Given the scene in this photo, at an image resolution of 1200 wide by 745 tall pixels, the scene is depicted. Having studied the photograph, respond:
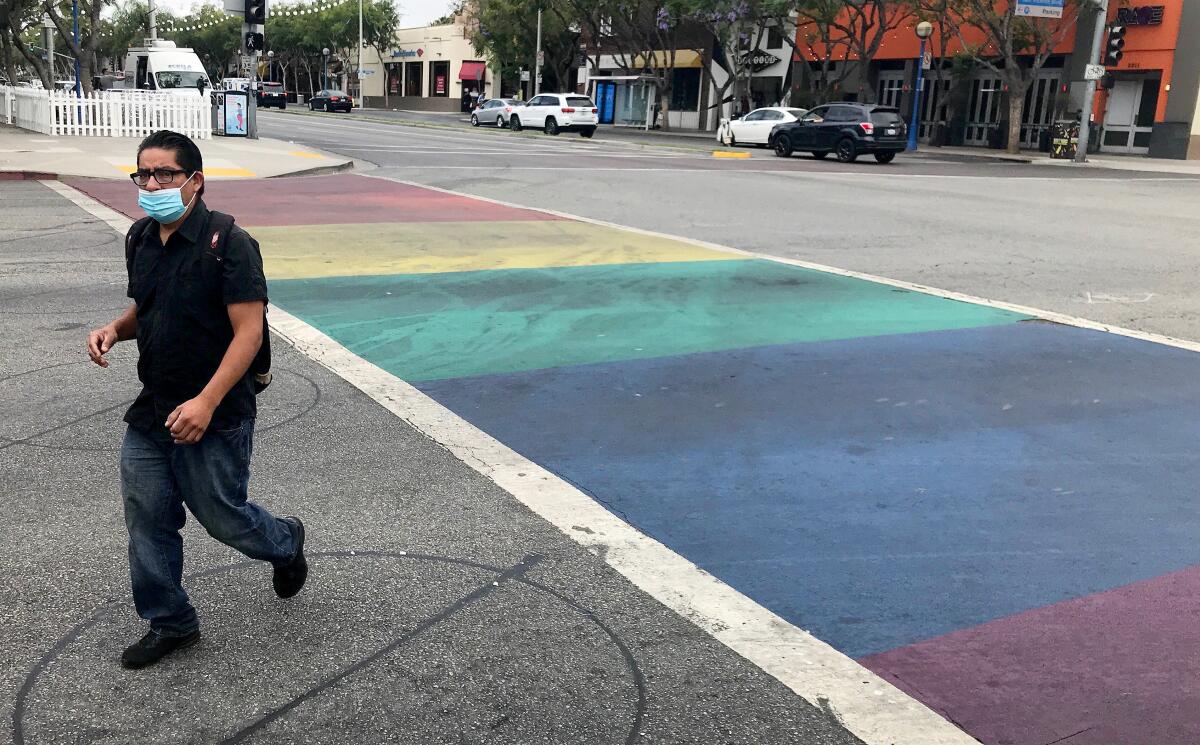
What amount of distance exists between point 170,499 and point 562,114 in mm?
43890

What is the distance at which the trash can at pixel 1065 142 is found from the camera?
1437 inches

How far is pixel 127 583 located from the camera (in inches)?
157

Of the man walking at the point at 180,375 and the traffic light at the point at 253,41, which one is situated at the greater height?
the traffic light at the point at 253,41

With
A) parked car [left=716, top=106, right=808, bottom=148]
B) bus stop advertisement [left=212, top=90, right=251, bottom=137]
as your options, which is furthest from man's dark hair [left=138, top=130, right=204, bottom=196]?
parked car [left=716, top=106, right=808, bottom=148]

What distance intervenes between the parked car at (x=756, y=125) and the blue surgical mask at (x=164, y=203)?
115 ft

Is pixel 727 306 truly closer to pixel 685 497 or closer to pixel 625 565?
pixel 685 497

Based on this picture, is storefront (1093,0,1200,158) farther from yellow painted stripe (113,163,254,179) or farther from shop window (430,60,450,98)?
shop window (430,60,450,98)

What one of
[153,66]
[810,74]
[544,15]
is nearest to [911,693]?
[153,66]

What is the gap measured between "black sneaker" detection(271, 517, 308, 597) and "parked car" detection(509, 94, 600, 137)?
42164mm

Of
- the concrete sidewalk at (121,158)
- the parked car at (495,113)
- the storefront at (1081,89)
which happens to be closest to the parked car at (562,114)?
the parked car at (495,113)

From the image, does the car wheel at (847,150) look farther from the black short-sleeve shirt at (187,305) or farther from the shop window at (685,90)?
the shop window at (685,90)

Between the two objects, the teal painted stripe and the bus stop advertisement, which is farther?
the bus stop advertisement

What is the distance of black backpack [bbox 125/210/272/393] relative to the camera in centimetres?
328

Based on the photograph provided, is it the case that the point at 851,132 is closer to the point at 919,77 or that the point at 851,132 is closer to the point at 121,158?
the point at 919,77
